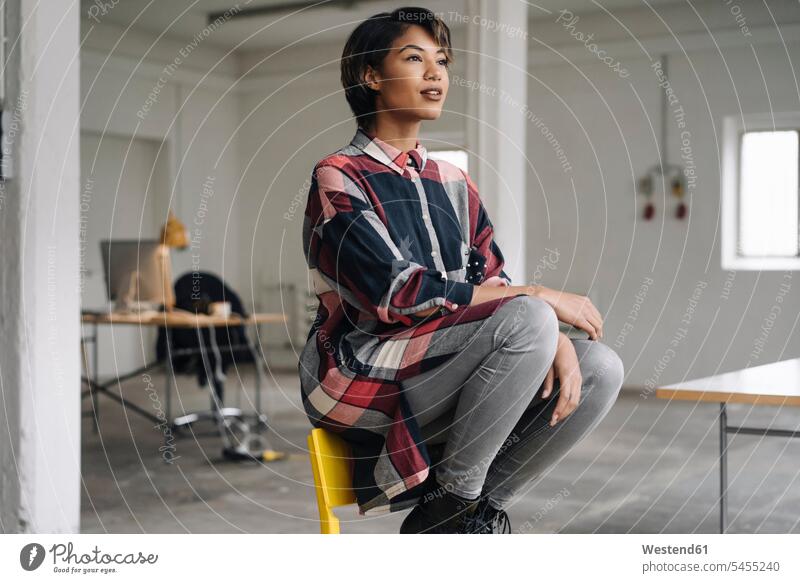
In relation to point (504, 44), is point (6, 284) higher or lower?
lower

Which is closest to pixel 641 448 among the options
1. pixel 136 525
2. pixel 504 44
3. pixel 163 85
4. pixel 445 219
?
pixel 504 44

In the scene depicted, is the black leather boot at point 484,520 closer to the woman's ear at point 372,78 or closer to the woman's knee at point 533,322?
the woman's knee at point 533,322

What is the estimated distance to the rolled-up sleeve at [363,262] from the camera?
1364mm

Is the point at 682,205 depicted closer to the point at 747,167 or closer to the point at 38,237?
the point at 747,167

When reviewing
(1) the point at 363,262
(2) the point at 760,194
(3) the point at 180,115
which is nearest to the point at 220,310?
(1) the point at 363,262

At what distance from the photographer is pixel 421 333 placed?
140 centimetres

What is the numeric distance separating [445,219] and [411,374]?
29 cm

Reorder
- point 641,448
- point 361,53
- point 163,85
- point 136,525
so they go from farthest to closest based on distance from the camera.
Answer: point 163,85 < point 641,448 < point 136,525 < point 361,53

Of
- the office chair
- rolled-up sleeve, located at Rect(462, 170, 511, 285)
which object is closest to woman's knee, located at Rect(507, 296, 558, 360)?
rolled-up sleeve, located at Rect(462, 170, 511, 285)

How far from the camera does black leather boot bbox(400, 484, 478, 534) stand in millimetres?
1479

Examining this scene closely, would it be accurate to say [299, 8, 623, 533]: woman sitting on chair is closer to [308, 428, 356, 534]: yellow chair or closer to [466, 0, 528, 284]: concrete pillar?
[308, 428, 356, 534]: yellow chair

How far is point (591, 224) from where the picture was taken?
7449 millimetres

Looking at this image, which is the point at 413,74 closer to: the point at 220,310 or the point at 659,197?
the point at 220,310

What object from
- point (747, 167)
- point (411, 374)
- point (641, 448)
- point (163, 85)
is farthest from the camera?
point (163, 85)
